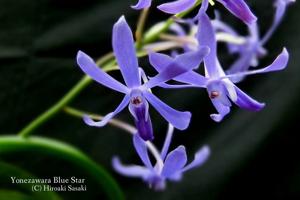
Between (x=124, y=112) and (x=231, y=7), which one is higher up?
(x=124, y=112)

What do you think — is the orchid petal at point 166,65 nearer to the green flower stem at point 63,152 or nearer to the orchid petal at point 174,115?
the orchid petal at point 174,115

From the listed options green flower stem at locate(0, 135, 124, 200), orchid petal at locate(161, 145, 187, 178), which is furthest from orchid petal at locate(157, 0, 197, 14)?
green flower stem at locate(0, 135, 124, 200)

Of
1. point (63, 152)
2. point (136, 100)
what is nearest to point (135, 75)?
point (136, 100)

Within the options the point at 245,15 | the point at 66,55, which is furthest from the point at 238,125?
the point at 245,15

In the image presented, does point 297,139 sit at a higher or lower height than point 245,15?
higher

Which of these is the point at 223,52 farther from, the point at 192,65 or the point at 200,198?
the point at 192,65

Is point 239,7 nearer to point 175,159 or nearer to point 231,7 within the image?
point 231,7

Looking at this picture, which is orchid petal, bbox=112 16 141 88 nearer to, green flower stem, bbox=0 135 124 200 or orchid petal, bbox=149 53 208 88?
orchid petal, bbox=149 53 208 88
